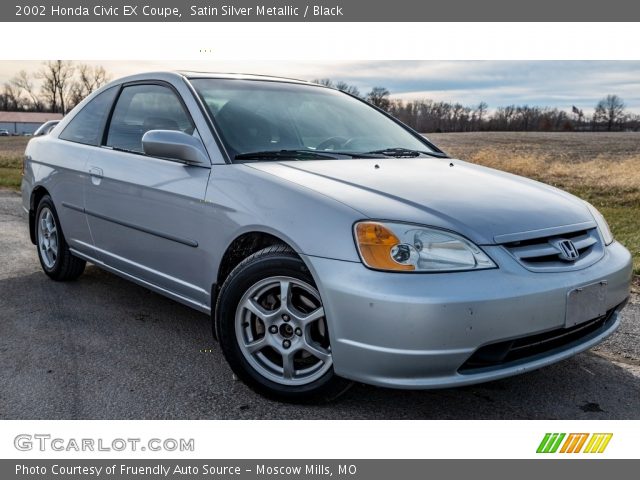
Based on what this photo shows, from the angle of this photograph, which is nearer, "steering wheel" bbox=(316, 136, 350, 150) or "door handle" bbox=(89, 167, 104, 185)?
"steering wheel" bbox=(316, 136, 350, 150)

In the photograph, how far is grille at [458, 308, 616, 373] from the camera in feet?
8.32

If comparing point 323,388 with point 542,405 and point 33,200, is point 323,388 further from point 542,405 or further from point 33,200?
point 33,200

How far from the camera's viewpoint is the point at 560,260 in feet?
8.98

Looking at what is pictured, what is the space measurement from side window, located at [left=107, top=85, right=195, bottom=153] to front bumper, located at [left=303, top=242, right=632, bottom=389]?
5.04 feet

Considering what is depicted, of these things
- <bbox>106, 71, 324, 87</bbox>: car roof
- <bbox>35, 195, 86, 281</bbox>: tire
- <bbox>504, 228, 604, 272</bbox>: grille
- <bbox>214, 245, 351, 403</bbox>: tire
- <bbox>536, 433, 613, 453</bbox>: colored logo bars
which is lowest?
<bbox>35, 195, 86, 281</bbox>: tire

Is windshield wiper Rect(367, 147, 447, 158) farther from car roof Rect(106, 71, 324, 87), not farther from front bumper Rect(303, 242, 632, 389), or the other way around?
front bumper Rect(303, 242, 632, 389)

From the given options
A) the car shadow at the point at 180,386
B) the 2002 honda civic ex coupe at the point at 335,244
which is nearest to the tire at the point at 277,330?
the 2002 honda civic ex coupe at the point at 335,244

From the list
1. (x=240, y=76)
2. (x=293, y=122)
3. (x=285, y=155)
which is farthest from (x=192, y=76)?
(x=285, y=155)

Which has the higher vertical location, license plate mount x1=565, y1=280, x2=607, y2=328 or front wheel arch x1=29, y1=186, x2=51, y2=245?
license plate mount x1=565, y1=280, x2=607, y2=328

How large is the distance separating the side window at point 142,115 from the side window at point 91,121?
0.14 metres

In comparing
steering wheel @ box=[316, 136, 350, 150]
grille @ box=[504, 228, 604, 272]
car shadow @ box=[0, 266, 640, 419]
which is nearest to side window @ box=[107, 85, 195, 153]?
steering wheel @ box=[316, 136, 350, 150]

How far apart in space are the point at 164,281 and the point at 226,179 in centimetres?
82

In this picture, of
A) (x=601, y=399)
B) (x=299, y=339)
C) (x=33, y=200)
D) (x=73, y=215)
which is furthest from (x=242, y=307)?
(x=33, y=200)

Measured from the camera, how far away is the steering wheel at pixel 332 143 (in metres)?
3.62
